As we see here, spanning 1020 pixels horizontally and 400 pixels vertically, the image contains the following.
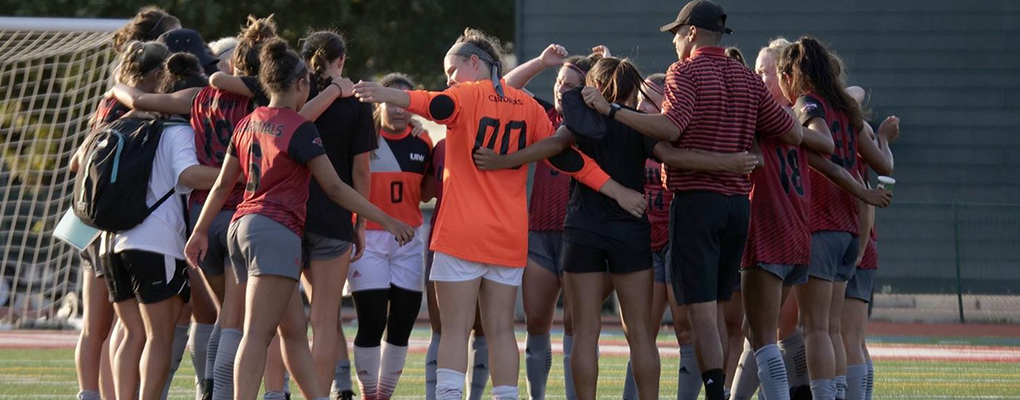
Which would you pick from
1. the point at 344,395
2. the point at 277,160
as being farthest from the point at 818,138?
the point at 344,395

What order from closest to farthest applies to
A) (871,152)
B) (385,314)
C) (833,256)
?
(833,256) → (871,152) → (385,314)

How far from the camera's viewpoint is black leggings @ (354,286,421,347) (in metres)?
7.32

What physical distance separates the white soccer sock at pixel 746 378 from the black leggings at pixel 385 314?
1.85 meters

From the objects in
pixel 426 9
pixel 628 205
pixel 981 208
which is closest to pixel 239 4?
pixel 426 9

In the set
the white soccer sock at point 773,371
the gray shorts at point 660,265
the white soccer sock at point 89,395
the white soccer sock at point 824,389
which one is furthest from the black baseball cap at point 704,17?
the white soccer sock at point 89,395

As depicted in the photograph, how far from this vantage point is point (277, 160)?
5.82 metres

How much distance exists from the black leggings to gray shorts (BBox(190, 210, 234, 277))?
113cm

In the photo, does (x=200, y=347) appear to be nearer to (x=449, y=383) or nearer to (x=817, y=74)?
(x=449, y=383)

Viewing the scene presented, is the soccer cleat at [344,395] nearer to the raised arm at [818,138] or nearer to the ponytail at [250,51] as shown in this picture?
the ponytail at [250,51]

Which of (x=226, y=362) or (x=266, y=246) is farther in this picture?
(x=226, y=362)

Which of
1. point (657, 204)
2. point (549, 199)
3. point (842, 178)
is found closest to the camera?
point (842, 178)

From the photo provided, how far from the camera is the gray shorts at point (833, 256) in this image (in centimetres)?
665

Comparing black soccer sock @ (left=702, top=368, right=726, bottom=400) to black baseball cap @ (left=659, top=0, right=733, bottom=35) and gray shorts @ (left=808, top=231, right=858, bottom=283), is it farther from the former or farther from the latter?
black baseball cap @ (left=659, top=0, right=733, bottom=35)

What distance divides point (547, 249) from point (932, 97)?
11.8 meters
